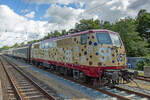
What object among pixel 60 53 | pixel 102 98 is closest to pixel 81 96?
pixel 102 98

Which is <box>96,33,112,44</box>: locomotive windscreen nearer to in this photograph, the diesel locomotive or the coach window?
the diesel locomotive

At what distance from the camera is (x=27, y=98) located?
8234 millimetres

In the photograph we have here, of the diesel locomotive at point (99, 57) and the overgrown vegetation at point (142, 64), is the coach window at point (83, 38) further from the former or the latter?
the overgrown vegetation at point (142, 64)

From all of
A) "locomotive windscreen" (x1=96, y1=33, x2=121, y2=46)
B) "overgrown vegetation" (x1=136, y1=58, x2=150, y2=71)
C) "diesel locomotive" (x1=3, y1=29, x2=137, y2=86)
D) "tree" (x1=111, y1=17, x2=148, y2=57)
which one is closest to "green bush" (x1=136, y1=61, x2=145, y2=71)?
"overgrown vegetation" (x1=136, y1=58, x2=150, y2=71)

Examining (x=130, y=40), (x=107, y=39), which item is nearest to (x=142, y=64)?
(x=130, y=40)

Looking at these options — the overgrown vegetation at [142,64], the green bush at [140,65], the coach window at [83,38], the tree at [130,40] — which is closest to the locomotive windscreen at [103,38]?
the coach window at [83,38]

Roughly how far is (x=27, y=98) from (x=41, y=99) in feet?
2.88

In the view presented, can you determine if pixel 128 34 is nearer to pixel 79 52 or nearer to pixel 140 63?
pixel 140 63

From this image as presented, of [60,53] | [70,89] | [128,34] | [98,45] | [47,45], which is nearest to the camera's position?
[98,45]

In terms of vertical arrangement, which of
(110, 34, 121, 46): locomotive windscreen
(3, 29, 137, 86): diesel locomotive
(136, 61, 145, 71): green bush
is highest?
(110, 34, 121, 46): locomotive windscreen

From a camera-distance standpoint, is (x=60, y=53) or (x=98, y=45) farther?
(x=60, y=53)

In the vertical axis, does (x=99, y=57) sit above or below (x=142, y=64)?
above

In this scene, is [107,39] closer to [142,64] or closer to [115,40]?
[115,40]

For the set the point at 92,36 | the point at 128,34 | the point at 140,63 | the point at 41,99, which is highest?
the point at 128,34
